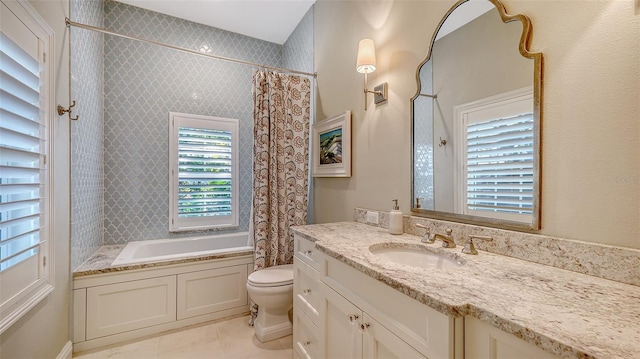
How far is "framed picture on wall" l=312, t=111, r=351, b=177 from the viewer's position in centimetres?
215

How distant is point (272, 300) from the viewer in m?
2.01

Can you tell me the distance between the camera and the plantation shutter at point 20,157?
3.69 ft

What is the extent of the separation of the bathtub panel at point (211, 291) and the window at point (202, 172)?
3.09ft

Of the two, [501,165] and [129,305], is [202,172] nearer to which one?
[129,305]

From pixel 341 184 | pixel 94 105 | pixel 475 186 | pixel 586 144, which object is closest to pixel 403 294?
pixel 475 186

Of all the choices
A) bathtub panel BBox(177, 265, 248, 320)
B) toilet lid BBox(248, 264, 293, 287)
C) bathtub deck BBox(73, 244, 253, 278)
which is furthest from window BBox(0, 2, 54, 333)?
toilet lid BBox(248, 264, 293, 287)

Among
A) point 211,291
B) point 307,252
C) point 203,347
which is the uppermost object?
point 307,252

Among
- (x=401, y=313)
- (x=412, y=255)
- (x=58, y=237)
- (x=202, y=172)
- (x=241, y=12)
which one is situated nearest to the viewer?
(x=401, y=313)

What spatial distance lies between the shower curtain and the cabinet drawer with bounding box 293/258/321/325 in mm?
668

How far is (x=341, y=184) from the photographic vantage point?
2287mm

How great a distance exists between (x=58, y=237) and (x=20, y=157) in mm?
707

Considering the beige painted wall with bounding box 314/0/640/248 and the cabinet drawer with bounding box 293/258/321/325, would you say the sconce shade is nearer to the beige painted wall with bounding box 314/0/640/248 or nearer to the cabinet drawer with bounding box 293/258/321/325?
the beige painted wall with bounding box 314/0/640/248

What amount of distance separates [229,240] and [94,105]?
1.89 metres

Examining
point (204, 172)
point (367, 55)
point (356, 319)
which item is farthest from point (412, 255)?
point (204, 172)
